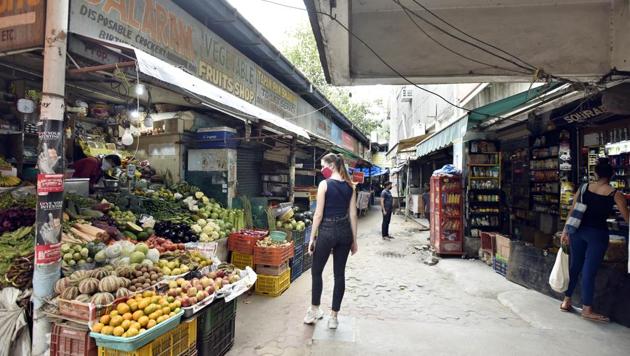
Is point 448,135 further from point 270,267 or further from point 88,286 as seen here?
point 88,286

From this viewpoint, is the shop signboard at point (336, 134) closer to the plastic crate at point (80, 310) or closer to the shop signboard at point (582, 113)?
the shop signboard at point (582, 113)

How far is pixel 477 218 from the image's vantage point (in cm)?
796

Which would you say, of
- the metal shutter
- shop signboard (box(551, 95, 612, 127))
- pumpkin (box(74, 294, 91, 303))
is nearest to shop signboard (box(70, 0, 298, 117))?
the metal shutter

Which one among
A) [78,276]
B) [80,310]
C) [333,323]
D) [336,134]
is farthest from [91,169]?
[336,134]

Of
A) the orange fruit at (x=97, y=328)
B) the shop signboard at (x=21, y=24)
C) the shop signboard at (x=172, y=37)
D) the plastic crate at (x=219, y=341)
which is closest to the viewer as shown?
the orange fruit at (x=97, y=328)

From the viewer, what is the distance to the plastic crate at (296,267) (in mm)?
6188

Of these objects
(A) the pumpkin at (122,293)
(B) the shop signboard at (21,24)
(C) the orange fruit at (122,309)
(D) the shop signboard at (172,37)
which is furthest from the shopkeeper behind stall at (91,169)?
(C) the orange fruit at (122,309)

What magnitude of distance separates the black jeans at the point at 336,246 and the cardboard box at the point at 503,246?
12.3 feet

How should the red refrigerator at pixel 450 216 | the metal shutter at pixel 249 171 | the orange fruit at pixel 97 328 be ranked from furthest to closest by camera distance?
the metal shutter at pixel 249 171 < the red refrigerator at pixel 450 216 < the orange fruit at pixel 97 328

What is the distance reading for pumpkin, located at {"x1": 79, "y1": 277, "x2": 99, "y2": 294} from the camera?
2908 millimetres

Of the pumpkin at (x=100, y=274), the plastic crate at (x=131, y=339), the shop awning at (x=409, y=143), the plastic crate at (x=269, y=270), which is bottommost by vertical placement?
the plastic crate at (x=269, y=270)

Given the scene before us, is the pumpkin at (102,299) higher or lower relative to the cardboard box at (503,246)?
higher

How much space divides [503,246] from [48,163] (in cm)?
692

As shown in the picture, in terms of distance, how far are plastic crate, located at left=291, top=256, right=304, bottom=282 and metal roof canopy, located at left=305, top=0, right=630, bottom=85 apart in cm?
353
